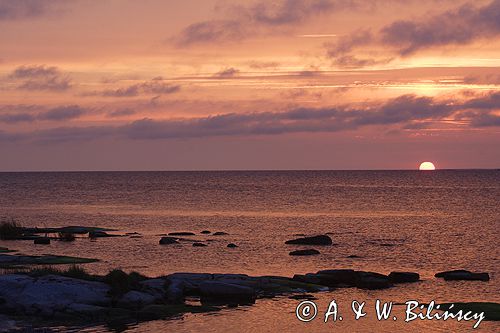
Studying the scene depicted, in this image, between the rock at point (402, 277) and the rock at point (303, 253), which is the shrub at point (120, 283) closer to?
the rock at point (402, 277)

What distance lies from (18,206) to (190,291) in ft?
370

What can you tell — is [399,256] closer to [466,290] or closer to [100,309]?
[466,290]

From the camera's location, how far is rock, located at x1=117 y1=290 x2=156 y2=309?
42531mm

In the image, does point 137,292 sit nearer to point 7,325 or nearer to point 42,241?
point 7,325

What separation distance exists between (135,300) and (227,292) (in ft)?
19.5

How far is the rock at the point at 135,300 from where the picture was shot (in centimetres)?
4253

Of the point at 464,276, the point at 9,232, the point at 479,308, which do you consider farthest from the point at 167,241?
the point at 479,308

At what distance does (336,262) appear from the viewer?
6644 centimetres

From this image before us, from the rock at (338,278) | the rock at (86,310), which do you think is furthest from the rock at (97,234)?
the rock at (86,310)

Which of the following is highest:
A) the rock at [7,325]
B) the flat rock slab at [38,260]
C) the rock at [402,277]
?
the flat rock slab at [38,260]

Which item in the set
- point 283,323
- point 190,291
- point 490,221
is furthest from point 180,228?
point 283,323
